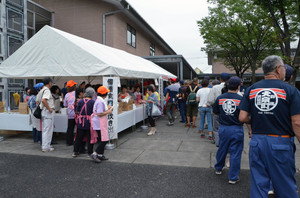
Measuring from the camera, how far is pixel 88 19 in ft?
48.9

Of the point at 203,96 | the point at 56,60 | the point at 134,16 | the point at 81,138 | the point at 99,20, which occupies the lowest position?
the point at 81,138

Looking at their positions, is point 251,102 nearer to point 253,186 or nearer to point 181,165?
point 253,186

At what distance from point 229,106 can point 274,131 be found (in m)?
1.40

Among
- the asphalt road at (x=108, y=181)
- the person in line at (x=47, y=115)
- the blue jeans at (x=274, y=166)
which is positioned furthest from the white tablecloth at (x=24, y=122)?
the blue jeans at (x=274, y=166)

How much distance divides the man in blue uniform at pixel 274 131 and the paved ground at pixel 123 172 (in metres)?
1.19

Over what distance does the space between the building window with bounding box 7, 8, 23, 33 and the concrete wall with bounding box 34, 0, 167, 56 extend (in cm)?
393

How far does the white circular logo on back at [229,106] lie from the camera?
12.2ft

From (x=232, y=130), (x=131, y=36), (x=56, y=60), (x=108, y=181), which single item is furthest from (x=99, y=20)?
(x=232, y=130)

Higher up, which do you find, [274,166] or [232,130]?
[232,130]

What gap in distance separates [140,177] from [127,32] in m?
14.2

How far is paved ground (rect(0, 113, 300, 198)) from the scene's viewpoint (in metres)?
3.58

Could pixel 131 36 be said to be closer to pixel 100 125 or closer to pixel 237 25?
pixel 237 25

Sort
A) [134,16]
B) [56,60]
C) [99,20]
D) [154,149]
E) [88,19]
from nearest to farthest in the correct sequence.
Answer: [154,149] < [56,60] < [99,20] < [88,19] < [134,16]

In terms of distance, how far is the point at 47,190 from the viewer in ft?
12.0
